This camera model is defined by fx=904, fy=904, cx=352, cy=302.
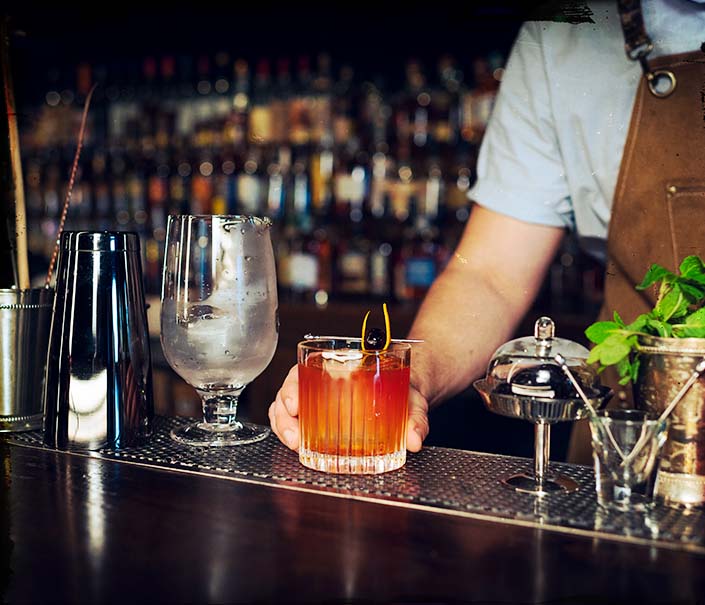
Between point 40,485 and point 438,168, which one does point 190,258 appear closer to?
point 40,485

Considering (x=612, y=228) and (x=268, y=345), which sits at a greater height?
(x=612, y=228)

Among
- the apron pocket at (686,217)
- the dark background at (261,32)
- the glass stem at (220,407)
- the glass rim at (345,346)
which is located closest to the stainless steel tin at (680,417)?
the glass rim at (345,346)

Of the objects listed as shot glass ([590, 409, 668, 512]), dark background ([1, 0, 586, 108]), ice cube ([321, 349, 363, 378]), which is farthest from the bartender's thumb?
dark background ([1, 0, 586, 108])

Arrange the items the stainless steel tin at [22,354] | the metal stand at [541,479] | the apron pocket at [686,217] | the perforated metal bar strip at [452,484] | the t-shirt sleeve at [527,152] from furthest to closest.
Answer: the t-shirt sleeve at [527,152]
the apron pocket at [686,217]
the stainless steel tin at [22,354]
the metal stand at [541,479]
the perforated metal bar strip at [452,484]

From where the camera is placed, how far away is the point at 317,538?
2.27 ft

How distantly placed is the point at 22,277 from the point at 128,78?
2.98 m

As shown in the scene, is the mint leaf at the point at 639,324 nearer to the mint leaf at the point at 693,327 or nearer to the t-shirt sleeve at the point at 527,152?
the mint leaf at the point at 693,327

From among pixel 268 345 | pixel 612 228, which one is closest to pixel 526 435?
pixel 612 228

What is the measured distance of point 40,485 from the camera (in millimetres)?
841

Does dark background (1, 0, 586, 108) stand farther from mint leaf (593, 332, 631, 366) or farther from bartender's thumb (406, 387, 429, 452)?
mint leaf (593, 332, 631, 366)

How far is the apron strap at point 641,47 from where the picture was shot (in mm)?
1385

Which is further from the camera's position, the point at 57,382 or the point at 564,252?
the point at 564,252

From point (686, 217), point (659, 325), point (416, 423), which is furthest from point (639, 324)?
point (686, 217)

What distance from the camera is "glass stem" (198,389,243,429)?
103 centimetres
